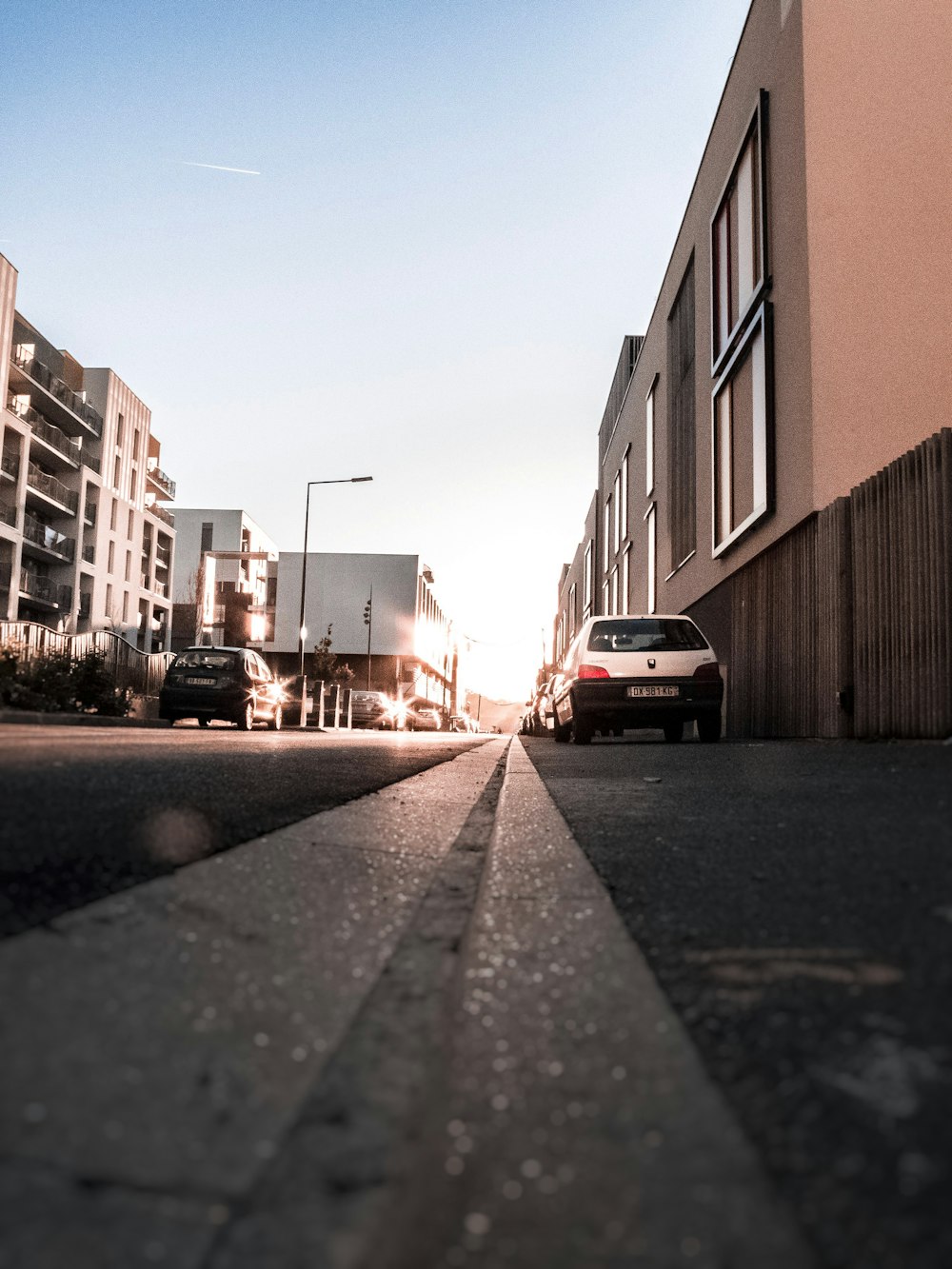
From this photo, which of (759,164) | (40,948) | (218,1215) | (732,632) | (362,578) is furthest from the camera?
(362,578)

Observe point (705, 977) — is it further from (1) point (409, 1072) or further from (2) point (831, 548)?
(2) point (831, 548)

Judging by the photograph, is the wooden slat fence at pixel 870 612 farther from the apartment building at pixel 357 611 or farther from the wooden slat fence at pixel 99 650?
the apartment building at pixel 357 611

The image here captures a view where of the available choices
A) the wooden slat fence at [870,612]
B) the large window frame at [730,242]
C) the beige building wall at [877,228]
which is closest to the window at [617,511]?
the large window frame at [730,242]

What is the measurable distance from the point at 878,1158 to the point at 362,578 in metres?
79.7

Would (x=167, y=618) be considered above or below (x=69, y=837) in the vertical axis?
above

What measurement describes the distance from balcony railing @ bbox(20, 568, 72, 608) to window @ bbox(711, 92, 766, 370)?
112ft

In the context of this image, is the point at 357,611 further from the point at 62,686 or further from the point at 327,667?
the point at 62,686

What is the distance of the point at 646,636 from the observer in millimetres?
12539

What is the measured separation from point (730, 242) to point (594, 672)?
9.76 meters

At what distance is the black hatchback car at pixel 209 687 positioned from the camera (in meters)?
19.5

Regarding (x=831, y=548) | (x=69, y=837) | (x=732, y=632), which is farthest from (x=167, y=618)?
(x=69, y=837)

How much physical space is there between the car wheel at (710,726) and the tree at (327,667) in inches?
2107

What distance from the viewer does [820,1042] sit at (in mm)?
985

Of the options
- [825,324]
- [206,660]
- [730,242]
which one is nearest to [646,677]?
[825,324]
